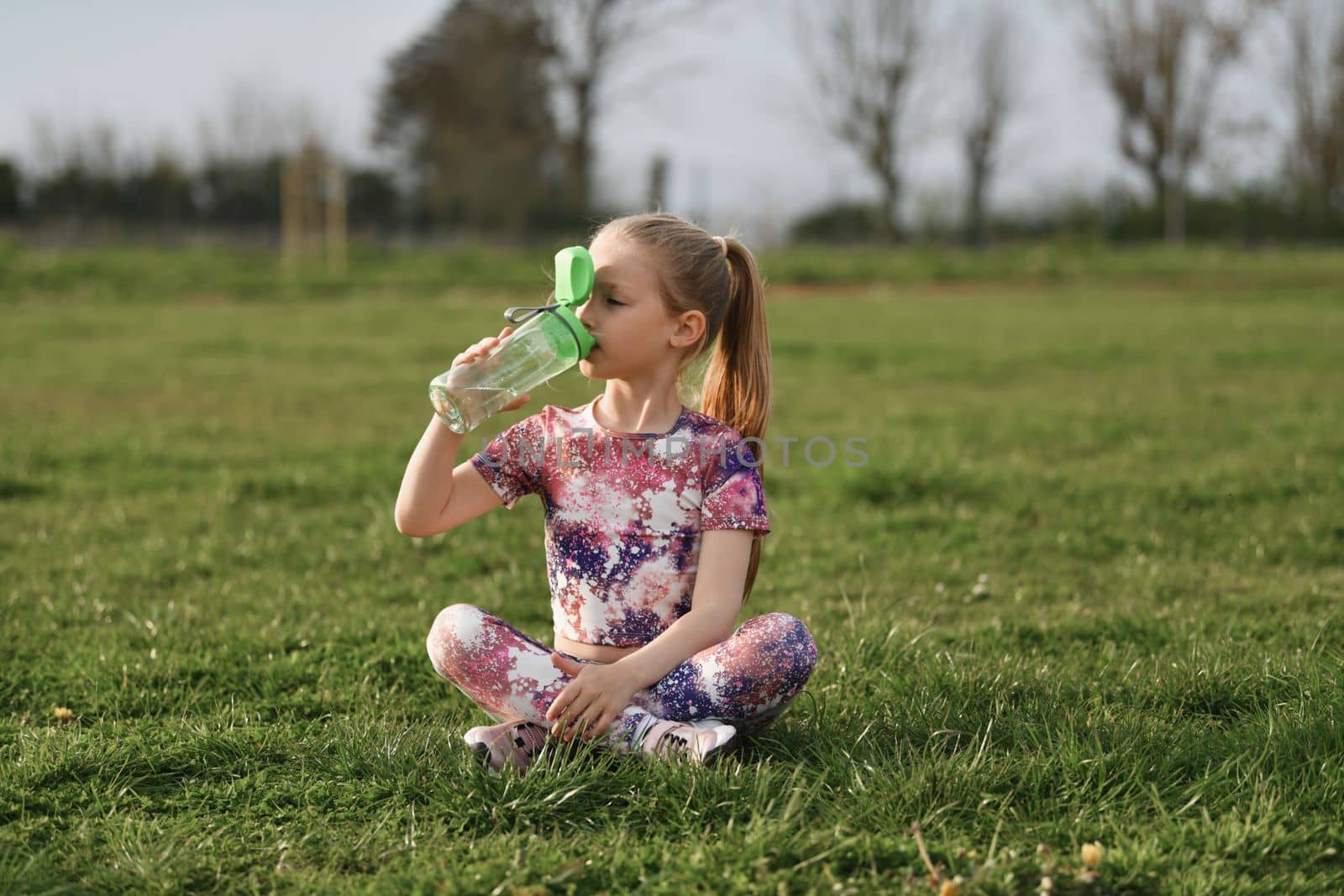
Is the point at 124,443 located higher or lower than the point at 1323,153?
lower

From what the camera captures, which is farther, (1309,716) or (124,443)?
(124,443)

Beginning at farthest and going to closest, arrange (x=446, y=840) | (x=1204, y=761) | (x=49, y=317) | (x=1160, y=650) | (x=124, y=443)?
(x=49, y=317) → (x=124, y=443) → (x=1160, y=650) → (x=1204, y=761) → (x=446, y=840)

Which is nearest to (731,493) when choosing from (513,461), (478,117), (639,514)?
(639,514)

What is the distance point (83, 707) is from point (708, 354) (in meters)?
1.83

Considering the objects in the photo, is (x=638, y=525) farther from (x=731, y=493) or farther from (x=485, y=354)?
(x=485, y=354)

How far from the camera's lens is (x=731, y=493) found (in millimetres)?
2908

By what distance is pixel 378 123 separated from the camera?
4472 centimetres

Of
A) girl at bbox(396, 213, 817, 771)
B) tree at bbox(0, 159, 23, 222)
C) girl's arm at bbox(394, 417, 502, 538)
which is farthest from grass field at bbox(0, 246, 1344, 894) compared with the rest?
tree at bbox(0, 159, 23, 222)

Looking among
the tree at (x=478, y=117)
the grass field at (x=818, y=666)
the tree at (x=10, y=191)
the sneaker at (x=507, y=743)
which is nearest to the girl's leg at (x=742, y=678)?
the grass field at (x=818, y=666)

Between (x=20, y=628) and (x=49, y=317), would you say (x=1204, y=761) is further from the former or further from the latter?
(x=49, y=317)

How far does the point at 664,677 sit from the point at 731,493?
43 cm

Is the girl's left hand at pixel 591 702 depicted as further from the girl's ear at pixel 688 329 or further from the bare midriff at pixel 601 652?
the girl's ear at pixel 688 329

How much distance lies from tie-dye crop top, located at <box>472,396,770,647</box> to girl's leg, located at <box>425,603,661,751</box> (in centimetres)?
18

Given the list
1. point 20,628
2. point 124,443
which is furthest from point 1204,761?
point 124,443
